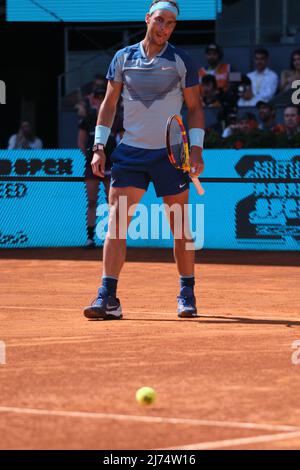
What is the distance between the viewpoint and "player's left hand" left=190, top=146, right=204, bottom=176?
8.66 metres

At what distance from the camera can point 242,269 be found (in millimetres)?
13312

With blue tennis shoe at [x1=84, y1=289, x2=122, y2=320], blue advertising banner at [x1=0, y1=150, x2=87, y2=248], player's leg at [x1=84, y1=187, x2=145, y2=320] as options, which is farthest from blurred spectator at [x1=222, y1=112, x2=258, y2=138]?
blue tennis shoe at [x1=84, y1=289, x2=122, y2=320]

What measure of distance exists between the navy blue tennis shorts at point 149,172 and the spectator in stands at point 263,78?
11.1 meters

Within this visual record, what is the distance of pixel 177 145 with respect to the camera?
865cm

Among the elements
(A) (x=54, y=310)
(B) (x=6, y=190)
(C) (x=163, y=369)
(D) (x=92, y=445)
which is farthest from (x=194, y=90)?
(B) (x=6, y=190)

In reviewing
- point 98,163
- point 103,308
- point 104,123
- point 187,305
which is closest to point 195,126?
point 104,123

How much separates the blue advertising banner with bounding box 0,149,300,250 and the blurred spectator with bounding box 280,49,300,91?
3.79 meters

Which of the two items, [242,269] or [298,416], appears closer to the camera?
[298,416]

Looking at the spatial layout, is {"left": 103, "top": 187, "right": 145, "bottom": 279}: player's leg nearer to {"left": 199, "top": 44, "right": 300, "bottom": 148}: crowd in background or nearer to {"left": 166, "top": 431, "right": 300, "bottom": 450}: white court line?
{"left": 166, "top": 431, "right": 300, "bottom": 450}: white court line

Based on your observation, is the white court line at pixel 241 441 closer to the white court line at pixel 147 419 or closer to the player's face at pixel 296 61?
the white court line at pixel 147 419

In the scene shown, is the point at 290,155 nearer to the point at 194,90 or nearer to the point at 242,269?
the point at 242,269

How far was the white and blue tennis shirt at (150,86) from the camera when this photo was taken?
864cm

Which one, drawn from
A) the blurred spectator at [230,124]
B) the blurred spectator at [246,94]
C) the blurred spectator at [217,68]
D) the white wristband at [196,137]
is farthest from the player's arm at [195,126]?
the blurred spectator at [217,68]

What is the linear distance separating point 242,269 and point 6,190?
4.41 metres
